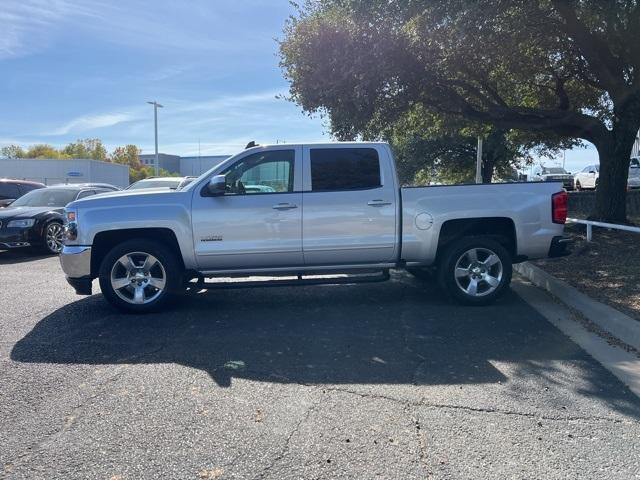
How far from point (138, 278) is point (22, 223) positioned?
6.94 metres

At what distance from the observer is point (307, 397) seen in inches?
174

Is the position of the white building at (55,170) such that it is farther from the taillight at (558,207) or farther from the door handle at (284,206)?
the taillight at (558,207)

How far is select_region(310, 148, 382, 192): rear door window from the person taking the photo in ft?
23.6

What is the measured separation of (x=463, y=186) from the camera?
7.21 metres

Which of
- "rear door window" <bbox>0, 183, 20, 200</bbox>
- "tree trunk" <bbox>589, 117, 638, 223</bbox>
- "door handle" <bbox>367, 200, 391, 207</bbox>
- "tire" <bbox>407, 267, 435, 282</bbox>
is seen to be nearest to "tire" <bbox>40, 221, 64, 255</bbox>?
"rear door window" <bbox>0, 183, 20, 200</bbox>

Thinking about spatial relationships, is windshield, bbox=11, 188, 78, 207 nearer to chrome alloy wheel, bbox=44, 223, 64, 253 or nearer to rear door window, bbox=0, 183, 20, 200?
chrome alloy wheel, bbox=44, 223, 64, 253

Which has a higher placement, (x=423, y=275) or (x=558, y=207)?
(x=558, y=207)

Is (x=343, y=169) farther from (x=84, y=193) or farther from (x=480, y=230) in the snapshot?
(x=84, y=193)

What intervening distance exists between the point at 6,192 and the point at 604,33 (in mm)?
16479

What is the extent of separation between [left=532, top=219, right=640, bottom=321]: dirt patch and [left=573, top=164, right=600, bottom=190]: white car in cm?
2058

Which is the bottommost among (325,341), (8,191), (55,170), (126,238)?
(325,341)

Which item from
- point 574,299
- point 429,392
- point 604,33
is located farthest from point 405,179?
point 429,392

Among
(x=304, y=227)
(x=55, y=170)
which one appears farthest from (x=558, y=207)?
(x=55, y=170)

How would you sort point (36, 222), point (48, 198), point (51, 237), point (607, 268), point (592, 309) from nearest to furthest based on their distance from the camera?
point (592, 309)
point (607, 268)
point (36, 222)
point (51, 237)
point (48, 198)
